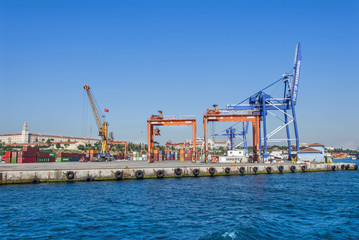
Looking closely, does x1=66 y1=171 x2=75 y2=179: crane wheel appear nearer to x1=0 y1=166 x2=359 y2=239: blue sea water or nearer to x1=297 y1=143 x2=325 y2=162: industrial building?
x1=0 y1=166 x2=359 y2=239: blue sea water

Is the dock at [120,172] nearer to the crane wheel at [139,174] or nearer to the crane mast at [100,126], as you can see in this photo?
the crane wheel at [139,174]

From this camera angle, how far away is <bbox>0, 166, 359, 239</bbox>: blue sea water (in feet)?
51.1

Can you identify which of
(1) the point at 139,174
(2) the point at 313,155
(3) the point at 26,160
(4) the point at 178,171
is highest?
(2) the point at 313,155

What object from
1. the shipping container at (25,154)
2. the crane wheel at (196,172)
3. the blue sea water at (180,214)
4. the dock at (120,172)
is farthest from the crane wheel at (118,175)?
the shipping container at (25,154)

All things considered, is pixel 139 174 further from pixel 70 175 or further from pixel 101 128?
pixel 101 128

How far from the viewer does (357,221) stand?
18391 mm

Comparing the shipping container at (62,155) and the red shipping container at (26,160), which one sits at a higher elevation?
the shipping container at (62,155)

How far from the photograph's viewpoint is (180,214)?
19.5 meters

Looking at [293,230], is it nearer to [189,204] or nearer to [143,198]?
[189,204]

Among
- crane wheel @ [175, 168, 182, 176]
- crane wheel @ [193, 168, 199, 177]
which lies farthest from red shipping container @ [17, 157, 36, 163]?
crane wheel @ [193, 168, 199, 177]

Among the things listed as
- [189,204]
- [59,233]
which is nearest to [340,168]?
[189,204]

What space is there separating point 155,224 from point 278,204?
1154 cm

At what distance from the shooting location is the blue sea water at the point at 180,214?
1557 centimetres

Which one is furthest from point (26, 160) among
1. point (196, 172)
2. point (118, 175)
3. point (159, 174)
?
point (196, 172)
